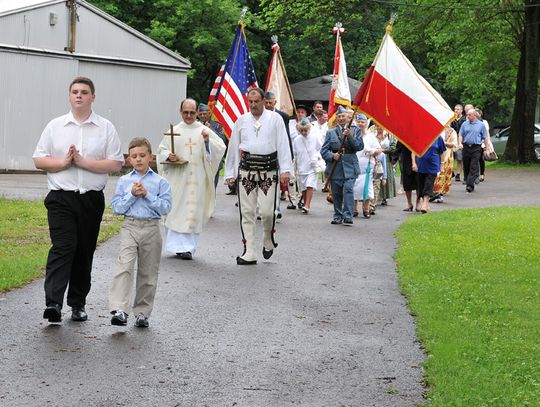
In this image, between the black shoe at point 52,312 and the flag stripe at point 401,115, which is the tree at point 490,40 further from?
the black shoe at point 52,312

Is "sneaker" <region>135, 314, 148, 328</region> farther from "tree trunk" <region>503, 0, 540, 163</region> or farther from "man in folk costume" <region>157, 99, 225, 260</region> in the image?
"tree trunk" <region>503, 0, 540, 163</region>

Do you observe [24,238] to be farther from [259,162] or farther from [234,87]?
[234,87]

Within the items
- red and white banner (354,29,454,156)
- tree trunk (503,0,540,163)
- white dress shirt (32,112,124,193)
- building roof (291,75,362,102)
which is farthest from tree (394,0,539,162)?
white dress shirt (32,112,124,193)

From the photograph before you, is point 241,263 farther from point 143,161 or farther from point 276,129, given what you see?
point 143,161

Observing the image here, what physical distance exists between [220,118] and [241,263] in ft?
20.4

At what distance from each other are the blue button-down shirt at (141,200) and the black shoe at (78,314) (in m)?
0.78

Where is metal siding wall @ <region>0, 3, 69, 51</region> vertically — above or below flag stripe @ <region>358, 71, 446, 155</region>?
above

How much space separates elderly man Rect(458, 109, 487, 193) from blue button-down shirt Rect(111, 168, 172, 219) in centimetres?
1893

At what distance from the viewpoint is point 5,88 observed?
96.9 ft

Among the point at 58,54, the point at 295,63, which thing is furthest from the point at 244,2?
the point at 58,54

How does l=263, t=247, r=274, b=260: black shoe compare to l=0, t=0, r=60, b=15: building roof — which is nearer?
l=263, t=247, r=274, b=260: black shoe

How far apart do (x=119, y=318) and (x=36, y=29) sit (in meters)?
23.0

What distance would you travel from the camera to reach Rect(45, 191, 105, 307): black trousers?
841 cm

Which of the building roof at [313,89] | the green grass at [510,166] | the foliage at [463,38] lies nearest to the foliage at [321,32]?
the building roof at [313,89]
